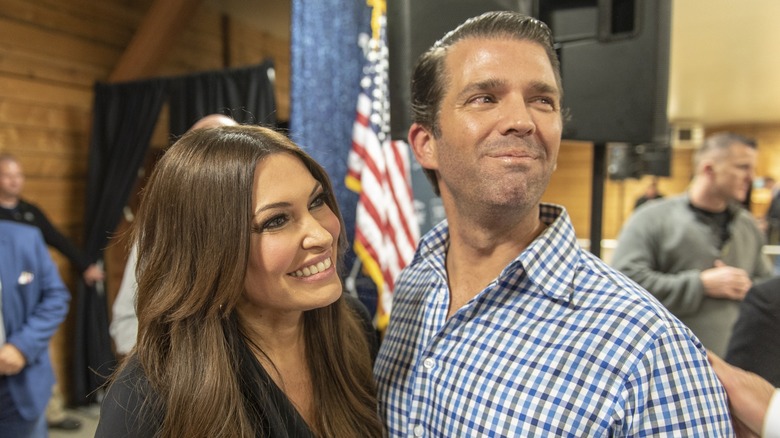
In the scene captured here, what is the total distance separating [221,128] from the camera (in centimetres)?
104

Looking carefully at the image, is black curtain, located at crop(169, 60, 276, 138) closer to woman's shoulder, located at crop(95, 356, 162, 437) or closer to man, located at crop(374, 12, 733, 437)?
man, located at crop(374, 12, 733, 437)

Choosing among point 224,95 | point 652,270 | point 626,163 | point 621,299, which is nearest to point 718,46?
point 626,163

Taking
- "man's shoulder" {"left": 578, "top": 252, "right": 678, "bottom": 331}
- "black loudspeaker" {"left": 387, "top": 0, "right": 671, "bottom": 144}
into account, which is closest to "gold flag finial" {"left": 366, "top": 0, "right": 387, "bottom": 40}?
"black loudspeaker" {"left": 387, "top": 0, "right": 671, "bottom": 144}

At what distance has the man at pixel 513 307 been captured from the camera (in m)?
0.82

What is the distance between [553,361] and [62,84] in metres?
3.89

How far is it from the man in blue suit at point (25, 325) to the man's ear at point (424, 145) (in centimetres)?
184

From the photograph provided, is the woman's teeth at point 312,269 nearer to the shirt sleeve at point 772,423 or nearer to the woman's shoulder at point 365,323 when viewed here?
the woman's shoulder at point 365,323

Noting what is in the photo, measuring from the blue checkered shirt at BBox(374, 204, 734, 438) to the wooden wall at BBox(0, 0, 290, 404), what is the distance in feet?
11.0

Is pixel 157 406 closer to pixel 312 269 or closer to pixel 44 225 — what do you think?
pixel 312 269

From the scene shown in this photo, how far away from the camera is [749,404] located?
85 cm

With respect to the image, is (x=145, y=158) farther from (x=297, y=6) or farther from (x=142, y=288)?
(x=142, y=288)

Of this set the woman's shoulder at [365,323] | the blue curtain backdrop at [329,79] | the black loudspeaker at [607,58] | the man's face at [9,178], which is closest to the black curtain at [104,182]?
the man's face at [9,178]

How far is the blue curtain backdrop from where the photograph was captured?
7.59 ft

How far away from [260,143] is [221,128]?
0.30 ft
